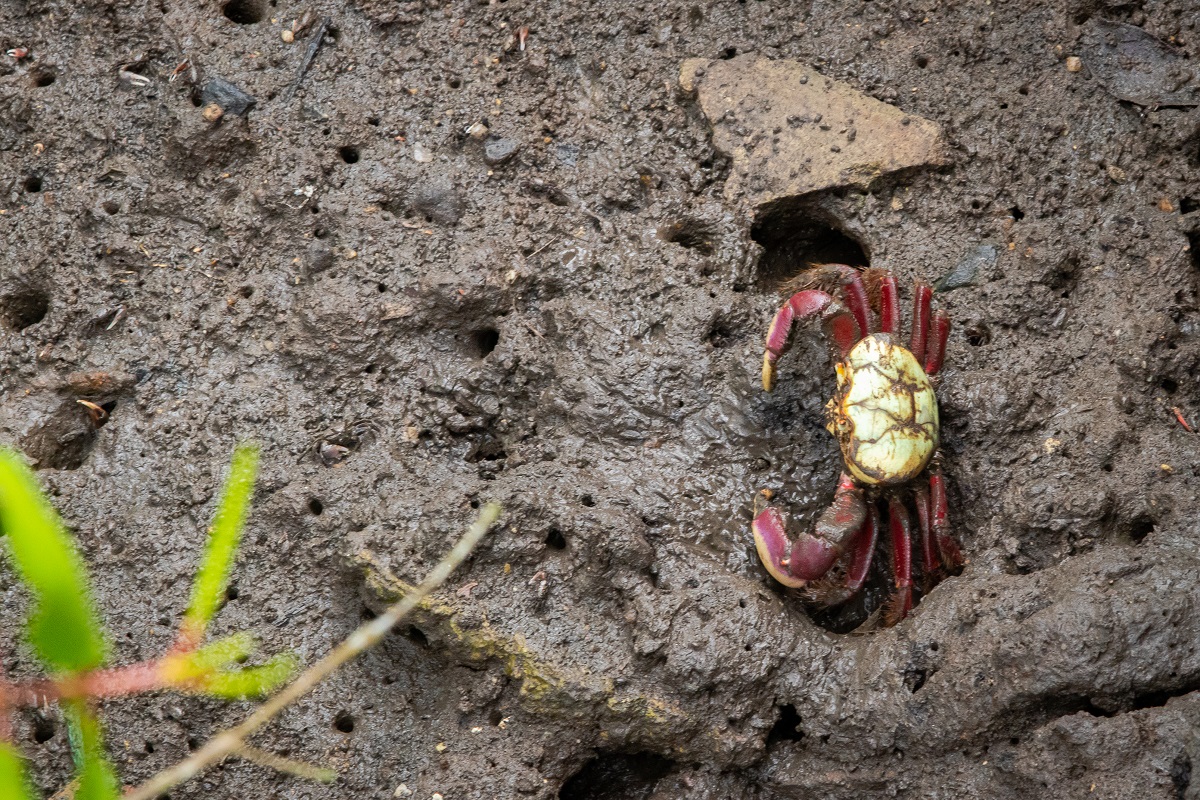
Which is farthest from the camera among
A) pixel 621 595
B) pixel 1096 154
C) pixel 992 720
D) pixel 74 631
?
pixel 1096 154

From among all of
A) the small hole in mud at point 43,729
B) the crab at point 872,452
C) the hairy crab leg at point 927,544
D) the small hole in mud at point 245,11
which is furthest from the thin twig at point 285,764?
the small hole in mud at point 245,11

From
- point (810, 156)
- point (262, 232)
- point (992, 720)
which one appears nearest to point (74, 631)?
point (992, 720)

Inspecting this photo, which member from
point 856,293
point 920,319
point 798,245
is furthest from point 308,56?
point 920,319

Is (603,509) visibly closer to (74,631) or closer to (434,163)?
(434,163)

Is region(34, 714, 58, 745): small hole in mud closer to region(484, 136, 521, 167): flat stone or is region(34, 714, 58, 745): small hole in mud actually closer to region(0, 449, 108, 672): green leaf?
region(484, 136, 521, 167): flat stone

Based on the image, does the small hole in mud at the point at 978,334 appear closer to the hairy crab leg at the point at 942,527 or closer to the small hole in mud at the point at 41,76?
the hairy crab leg at the point at 942,527

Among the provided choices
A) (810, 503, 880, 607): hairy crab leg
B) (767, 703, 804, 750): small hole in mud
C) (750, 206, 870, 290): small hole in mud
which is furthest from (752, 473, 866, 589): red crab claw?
(750, 206, 870, 290): small hole in mud

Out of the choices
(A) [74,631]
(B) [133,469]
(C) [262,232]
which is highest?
(A) [74,631]
